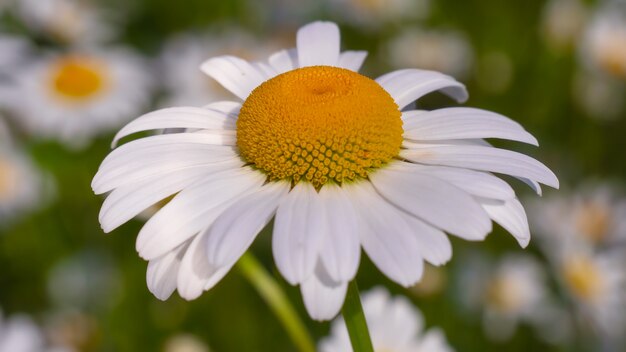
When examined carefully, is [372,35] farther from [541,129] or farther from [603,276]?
[603,276]

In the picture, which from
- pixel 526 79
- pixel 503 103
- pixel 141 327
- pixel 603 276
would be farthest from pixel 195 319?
pixel 526 79

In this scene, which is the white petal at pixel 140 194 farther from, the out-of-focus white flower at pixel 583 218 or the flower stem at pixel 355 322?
the out-of-focus white flower at pixel 583 218

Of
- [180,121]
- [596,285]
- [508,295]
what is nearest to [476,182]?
[180,121]

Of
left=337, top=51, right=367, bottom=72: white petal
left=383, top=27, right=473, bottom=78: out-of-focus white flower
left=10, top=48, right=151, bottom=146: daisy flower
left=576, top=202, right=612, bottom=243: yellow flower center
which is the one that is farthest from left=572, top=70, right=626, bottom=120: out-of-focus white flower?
left=337, top=51, right=367, bottom=72: white petal

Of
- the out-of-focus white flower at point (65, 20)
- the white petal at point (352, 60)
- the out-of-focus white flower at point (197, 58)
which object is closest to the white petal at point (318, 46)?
the white petal at point (352, 60)

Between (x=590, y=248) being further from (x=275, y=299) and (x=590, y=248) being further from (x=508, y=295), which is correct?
(x=275, y=299)

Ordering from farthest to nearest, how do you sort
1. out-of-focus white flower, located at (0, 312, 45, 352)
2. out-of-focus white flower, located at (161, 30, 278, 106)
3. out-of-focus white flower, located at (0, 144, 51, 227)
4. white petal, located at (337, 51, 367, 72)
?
out-of-focus white flower, located at (161, 30, 278, 106) → out-of-focus white flower, located at (0, 144, 51, 227) → out-of-focus white flower, located at (0, 312, 45, 352) → white petal, located at (337, 51, 367, 72)

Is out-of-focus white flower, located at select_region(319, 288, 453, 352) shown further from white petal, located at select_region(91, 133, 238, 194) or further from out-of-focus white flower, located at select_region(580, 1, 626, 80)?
out-of-focus white flower, located at select_region(580, 1, 626, 80)
